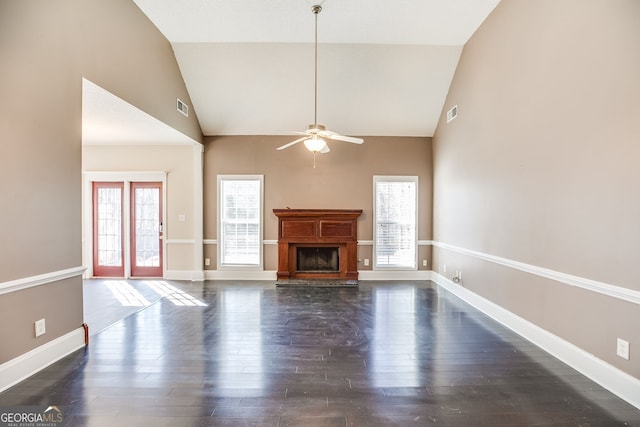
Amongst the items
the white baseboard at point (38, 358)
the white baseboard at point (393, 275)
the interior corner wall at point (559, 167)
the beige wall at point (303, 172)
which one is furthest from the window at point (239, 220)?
the interior corner wall at point (559, 167)

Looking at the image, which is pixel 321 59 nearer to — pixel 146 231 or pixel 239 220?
pixel 239 220

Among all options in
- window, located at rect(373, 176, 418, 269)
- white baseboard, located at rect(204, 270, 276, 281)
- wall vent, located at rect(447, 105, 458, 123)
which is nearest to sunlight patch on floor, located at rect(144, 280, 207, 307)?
white baseboard, located at rect(204, 270, 276, 281)

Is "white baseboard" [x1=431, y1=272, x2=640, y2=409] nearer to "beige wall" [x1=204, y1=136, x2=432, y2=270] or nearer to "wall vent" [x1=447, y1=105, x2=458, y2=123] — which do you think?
"beige wall" [x1=204, y1=136, x2=432, y2=270]

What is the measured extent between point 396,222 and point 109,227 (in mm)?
5963

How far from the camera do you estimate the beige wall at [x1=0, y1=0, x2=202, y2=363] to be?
234cm

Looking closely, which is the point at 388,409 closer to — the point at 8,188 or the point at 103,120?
the point at 8,188

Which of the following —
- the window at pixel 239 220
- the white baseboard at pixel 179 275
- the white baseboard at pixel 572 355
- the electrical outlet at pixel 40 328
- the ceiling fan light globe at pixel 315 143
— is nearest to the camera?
the white baseboard at pixel 572 355

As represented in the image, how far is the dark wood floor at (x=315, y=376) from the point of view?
2045 millimetres

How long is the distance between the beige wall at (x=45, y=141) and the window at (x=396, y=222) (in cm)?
474

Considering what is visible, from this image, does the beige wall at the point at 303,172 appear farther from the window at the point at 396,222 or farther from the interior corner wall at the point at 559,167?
the interior corner wall at the point at 559,167

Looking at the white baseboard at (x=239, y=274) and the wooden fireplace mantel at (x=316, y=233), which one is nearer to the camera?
the wooden fireplace mantel at (x=316, y=233)

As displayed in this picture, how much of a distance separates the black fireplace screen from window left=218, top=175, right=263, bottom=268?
2.92ft

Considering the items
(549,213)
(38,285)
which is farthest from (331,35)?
(38,285)

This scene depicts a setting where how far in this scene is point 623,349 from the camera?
224 centimetres
